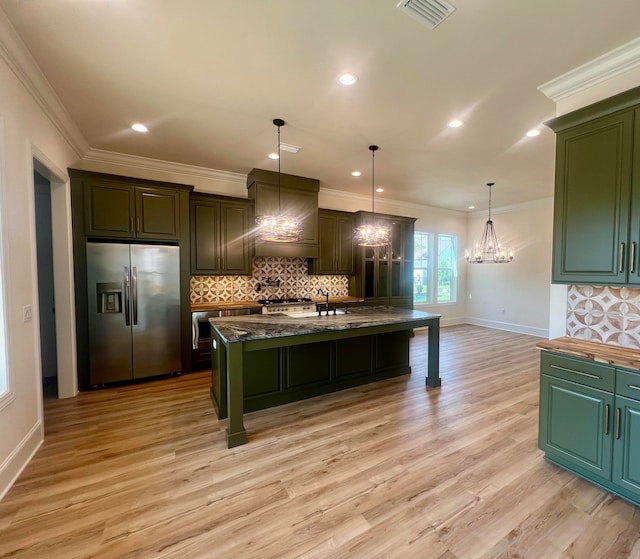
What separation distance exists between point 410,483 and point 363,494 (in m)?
0.35

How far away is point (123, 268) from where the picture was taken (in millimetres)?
3611

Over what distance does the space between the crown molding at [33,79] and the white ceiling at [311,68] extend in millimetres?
57

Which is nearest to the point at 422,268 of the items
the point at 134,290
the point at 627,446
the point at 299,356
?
the point at 299,356

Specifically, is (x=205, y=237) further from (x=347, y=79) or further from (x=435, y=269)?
(x=435, y=269)

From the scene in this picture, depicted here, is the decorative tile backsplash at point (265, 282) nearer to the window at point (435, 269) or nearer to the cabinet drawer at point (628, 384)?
the window at point (435, 269)

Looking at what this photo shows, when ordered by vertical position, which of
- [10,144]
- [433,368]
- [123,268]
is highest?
[10,144]

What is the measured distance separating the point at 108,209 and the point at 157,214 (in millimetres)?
525

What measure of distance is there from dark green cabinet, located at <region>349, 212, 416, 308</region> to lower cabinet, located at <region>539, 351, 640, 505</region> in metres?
3.72

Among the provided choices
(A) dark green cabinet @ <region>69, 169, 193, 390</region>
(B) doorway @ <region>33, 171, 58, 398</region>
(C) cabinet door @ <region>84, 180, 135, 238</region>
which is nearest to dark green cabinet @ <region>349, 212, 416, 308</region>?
(A) dark green cabinet @ <region>69, 169, 193, 390</region>

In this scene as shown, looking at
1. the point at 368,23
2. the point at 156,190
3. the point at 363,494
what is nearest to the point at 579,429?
the point at 363,494

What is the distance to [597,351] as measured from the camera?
6.53ft

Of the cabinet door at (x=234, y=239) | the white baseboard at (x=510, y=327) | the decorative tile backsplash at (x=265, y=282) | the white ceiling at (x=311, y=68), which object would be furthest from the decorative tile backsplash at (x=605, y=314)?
the white baseboard at (x=510, y=327)

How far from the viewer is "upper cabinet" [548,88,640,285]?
1.92 metres

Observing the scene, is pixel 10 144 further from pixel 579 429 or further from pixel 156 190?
pixel 579 429
